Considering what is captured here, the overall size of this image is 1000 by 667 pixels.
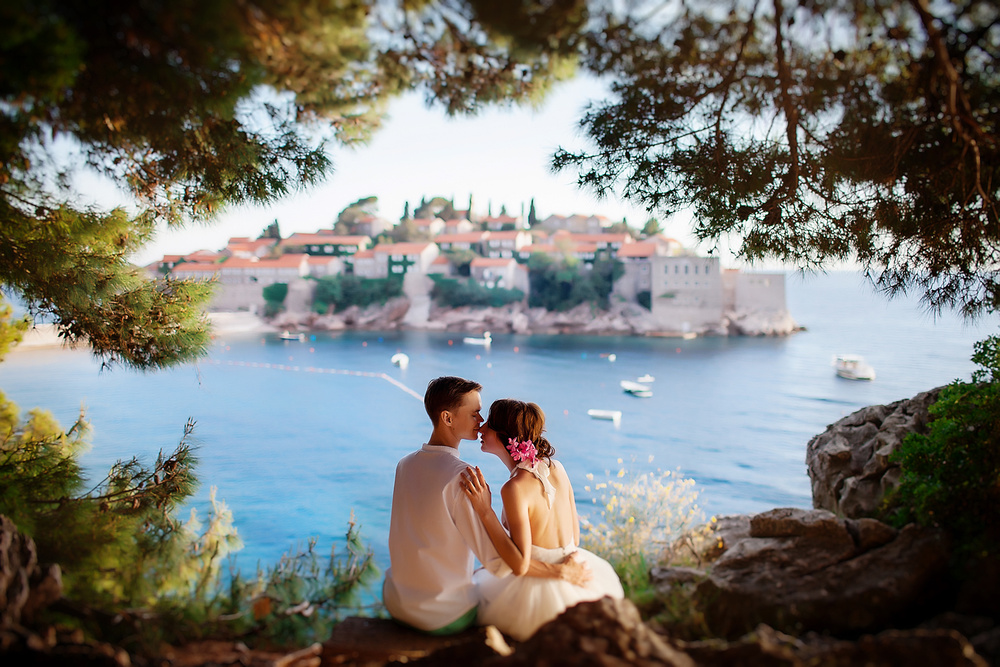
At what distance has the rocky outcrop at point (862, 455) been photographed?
265 cm

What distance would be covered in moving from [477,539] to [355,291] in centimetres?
3835

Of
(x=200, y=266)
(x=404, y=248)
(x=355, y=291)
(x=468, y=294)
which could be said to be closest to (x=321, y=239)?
(x=355, y=291)

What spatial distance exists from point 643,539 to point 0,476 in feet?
9.47

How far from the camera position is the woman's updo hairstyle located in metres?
2.06

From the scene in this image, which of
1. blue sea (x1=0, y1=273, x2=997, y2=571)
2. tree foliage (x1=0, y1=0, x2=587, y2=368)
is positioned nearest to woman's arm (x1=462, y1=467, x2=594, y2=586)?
blue sea (x1=0, y1=273, x2=997, y2=571)

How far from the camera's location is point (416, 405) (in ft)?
62.5

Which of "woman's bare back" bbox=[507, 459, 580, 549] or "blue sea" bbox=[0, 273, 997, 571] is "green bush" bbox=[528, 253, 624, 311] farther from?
"woman's bare back" bbox=[507, 459, 580, 549]

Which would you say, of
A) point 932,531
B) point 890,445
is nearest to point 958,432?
point 932,531

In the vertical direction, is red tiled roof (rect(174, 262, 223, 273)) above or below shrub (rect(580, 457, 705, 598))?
above

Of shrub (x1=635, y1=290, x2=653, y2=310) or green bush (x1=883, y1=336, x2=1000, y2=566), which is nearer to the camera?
green bush (x1=883, y1=336, x2=1000, y2=566)

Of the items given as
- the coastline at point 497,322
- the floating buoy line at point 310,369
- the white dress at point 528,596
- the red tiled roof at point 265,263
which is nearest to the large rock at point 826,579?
the white dress at point 528,596

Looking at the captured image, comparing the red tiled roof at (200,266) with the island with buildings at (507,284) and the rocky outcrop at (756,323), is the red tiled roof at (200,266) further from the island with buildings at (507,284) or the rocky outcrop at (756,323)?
the rocky outcrop at (756,323)

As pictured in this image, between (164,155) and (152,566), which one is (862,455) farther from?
(164,155)

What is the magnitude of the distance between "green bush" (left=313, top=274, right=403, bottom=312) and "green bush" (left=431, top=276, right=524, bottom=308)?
253 centimetres
